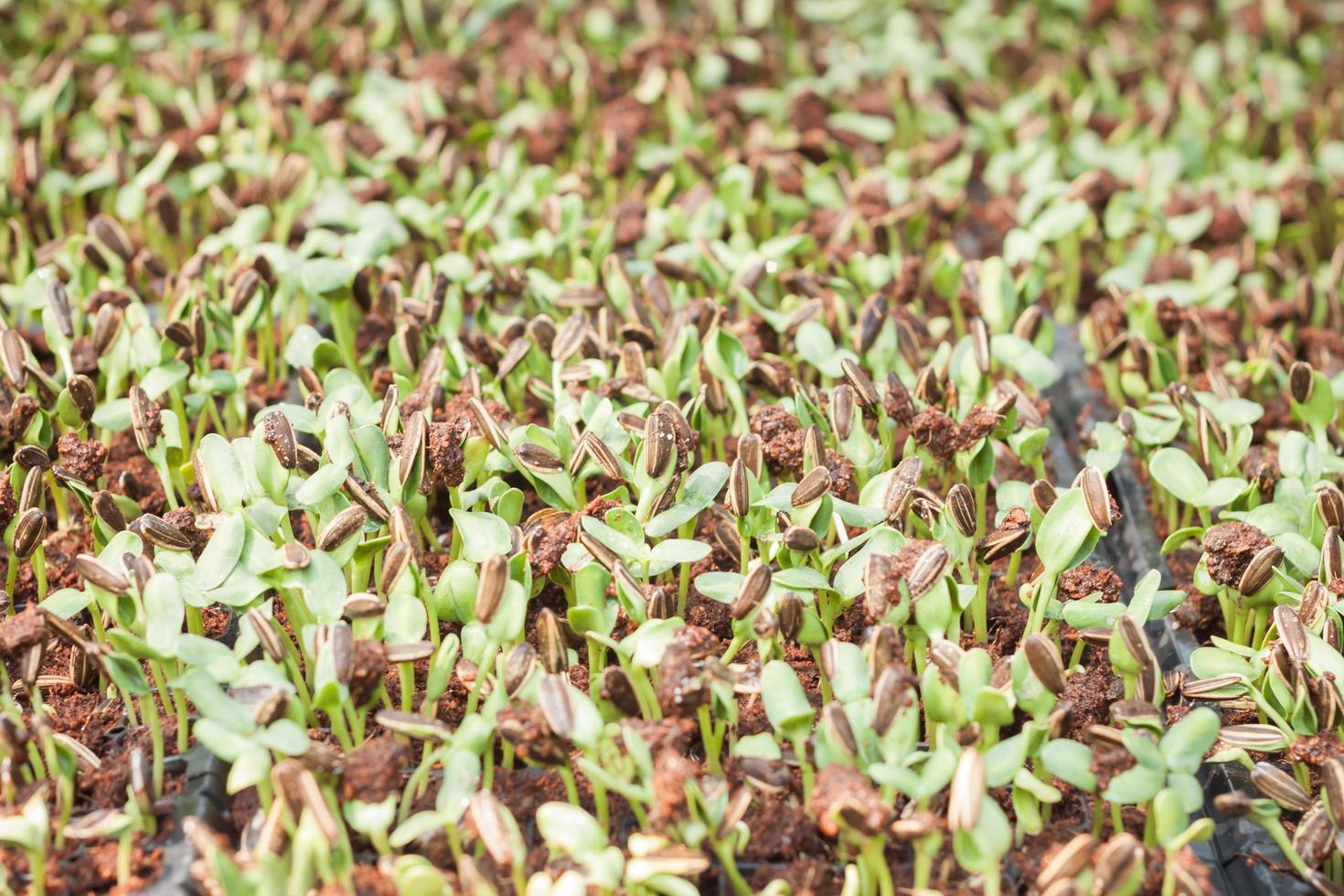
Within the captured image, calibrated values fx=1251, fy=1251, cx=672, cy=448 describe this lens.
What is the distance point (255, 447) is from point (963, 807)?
0.78 meters

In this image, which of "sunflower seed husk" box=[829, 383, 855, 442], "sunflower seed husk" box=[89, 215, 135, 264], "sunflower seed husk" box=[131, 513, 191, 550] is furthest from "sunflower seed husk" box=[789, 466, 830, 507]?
"sunflower seed husk" box=[89, 215, 135, 264]

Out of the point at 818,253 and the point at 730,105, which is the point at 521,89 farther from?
the point at 818,253

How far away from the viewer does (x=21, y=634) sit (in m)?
1.12

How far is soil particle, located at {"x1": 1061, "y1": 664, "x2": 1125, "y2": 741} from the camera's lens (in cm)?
121

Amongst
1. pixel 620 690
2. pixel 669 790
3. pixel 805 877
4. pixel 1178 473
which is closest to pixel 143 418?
pixel 620 690

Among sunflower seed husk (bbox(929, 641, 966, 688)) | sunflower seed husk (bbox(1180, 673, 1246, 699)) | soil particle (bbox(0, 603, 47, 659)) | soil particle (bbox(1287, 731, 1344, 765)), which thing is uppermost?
soil particle (bbox(0, 603, 47, 659))

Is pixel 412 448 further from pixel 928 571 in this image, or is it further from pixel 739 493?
pixel 928 571

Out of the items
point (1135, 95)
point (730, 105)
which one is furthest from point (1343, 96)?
point (730, 105)

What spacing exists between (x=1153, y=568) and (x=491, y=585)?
824 millimetres

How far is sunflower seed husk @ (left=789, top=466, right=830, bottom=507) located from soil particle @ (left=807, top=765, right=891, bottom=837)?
297 millimetres

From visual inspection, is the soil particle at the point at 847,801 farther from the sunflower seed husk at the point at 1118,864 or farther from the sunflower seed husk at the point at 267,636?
the sunflower seed husk at the point at 267,636

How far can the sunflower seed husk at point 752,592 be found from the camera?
115 centimetres

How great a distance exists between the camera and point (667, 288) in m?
1.73

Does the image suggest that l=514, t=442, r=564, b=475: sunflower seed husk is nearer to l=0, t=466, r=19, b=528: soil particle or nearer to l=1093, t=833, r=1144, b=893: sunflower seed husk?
l=0, t=466, r=19, b=528: soil particle
